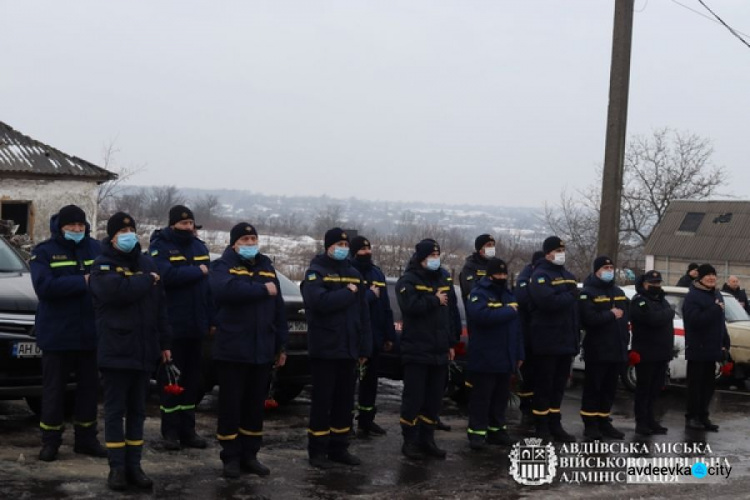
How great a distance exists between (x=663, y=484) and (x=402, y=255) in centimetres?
2672

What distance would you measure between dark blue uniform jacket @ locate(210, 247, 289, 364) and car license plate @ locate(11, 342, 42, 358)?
1883mm

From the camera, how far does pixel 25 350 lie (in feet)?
28.9

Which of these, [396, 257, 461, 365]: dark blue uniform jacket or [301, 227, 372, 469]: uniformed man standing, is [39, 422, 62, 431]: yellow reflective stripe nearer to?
[301, 227, 372, 469]: uniformed man standing

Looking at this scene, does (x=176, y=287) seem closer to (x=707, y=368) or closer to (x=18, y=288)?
(x=18, y=288)

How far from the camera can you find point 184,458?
330 inches

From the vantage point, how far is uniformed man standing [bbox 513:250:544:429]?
10.7 m

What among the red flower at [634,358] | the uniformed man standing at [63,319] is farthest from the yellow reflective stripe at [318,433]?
the red flower at [634,358]

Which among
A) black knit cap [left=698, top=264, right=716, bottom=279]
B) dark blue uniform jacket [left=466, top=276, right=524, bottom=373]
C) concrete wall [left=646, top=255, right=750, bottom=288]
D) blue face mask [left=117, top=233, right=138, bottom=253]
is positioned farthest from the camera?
concrete wall [left=646, top=255, right=750, bottom=288]

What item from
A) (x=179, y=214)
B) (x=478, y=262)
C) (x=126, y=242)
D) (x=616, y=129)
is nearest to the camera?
(x=126, y=242)

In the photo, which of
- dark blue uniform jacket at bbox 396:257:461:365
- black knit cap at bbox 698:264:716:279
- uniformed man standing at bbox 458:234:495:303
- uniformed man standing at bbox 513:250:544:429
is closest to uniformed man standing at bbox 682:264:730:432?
black knit cap at bbox 698:264:716:279

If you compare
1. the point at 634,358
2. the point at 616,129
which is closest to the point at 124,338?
the point at 634,358

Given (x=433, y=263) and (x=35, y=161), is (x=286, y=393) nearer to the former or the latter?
(x=433, y=263)

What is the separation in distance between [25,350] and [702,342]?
6.92 m

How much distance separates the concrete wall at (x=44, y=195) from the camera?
89.8 ft
